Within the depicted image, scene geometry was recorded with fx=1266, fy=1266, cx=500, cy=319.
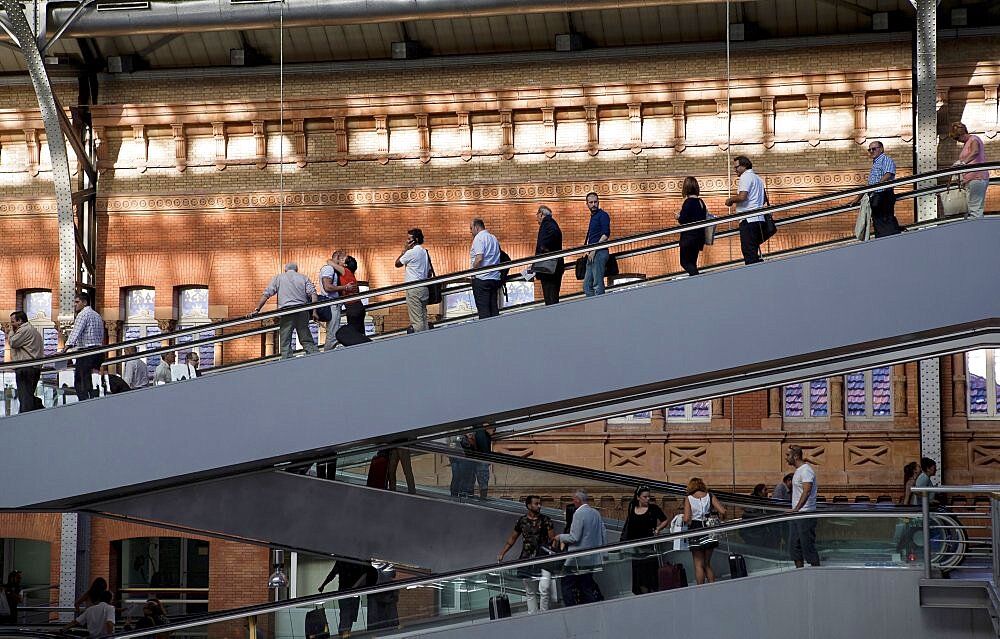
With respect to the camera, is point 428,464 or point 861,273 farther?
point 428,464

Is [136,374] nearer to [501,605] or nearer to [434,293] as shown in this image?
[434,293]

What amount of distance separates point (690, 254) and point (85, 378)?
6.54 m

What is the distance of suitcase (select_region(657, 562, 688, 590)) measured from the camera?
12469mm

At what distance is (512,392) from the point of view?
39.5ft

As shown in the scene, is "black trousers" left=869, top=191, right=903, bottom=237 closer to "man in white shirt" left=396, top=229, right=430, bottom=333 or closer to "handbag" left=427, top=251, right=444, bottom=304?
"handbag" left=427, top=251, right=444, bottom=304

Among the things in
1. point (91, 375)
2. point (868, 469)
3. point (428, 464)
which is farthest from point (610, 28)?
point (91, 375)

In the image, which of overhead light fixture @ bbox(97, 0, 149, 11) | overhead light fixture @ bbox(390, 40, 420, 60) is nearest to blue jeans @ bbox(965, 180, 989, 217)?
overhead light fixture @ bbox(390, 40, 420, 60)

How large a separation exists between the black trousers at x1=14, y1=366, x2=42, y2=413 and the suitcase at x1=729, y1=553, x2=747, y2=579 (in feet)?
24.6

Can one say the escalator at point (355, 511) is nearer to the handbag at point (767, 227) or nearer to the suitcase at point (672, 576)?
the suitcase at point (672, 576)

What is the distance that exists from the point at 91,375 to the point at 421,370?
387 centimetres

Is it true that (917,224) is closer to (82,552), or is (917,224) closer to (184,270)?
(184,270)

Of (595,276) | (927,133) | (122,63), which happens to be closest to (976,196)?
(595,276)

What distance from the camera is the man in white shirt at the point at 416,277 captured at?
1307 cm

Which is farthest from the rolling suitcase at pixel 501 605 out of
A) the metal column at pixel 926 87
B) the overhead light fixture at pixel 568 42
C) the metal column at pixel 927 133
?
the overhead light fixture at pixel 568 42
